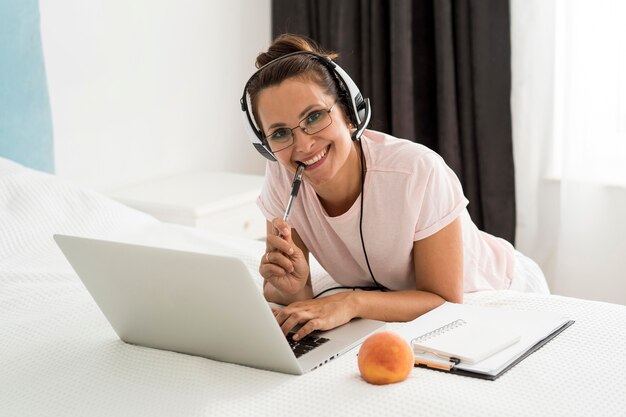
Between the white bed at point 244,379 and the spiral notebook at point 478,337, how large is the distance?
0.02 meters

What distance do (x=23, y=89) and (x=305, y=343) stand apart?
1.45 meters

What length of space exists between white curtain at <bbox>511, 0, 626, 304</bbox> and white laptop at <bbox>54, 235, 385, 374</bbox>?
64.6 inches

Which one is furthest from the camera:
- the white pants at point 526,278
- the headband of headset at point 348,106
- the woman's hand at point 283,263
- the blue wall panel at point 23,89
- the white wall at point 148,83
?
the white wall at point 148,83

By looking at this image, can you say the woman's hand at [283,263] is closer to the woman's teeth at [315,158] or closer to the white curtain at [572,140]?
the woman's teeth at [315,158]

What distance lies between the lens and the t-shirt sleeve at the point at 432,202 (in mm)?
1606

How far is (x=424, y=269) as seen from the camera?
5.30 ft

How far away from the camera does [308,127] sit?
1.58 metres

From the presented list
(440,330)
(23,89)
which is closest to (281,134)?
(440,330)

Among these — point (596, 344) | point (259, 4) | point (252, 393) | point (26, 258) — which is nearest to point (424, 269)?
point (596, 344)

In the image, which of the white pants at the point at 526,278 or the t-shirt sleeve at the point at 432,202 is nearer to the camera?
the t-shirt sleeve at the point at 432,202

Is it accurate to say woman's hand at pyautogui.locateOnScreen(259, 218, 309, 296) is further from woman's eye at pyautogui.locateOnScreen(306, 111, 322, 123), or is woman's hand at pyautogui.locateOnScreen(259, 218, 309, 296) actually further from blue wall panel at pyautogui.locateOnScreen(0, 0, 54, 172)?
blue wall panel at pyautogui.locateOnScreen(0, 0, 54, 172)

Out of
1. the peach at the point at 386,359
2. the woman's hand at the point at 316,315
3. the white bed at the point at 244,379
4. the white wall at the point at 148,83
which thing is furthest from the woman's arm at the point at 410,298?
the white wall at the point at 148,83

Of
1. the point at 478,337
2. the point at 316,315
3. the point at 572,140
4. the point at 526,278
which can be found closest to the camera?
the point at 478,337

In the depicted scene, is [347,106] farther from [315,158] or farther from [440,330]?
[440,330]
